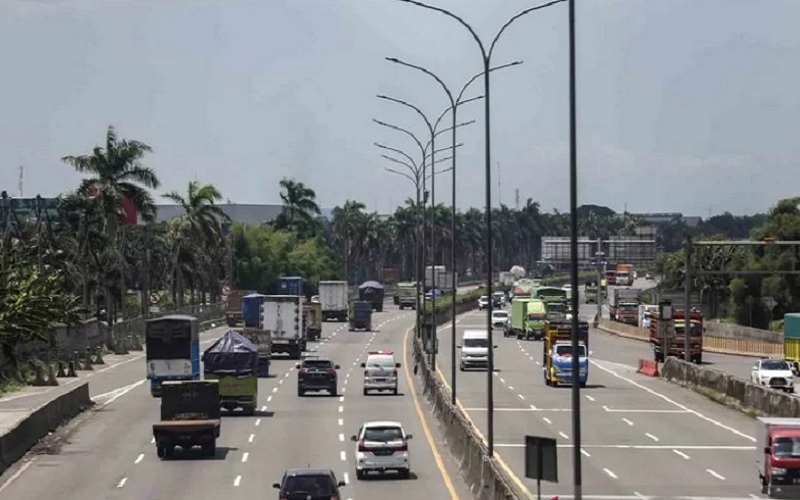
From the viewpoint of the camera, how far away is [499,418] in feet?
185

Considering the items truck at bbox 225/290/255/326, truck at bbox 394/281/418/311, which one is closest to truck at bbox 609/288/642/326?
truck at bbox 225/290/255/326

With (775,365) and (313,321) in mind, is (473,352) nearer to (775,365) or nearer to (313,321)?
(775,365)

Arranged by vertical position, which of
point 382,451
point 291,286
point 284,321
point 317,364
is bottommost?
point 382,451

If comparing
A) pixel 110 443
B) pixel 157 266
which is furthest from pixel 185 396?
pixel 157 266

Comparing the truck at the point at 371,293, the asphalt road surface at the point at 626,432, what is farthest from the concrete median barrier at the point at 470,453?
the truck at the point at 371,293

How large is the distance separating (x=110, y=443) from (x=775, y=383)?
33369 mm

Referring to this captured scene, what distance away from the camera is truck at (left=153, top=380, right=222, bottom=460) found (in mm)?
44219

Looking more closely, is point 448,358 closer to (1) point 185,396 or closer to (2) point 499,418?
(2) point 499,418

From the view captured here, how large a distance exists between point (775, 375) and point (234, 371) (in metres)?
26.1

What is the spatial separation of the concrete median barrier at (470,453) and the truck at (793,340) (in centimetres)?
2652

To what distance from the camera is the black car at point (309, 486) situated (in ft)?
98.3

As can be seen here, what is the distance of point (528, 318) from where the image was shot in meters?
118

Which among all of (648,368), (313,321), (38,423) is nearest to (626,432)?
(38,423)

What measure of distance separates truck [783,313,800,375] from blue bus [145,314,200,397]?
109 feet
